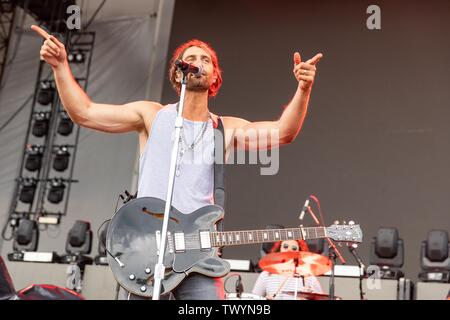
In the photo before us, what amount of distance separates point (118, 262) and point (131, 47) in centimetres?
864

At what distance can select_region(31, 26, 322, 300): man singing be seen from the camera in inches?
110

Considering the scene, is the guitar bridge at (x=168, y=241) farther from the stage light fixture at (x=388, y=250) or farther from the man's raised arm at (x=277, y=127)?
the stage light fixture at (x=388, y=250)

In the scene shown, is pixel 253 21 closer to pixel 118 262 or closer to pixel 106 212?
pixel 106 212

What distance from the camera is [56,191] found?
10344 millimetres

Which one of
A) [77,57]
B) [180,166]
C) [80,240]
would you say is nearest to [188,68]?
[180,166]

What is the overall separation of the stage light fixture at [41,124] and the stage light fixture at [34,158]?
0.22 meters

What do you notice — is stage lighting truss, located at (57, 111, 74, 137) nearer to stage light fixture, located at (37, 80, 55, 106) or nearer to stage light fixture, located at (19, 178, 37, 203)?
stage light fixture, located at (37, 80, 55, 106)

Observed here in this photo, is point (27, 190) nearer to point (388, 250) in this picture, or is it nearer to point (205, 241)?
point (388, 250)

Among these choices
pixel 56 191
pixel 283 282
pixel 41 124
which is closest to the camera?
pixel 283 282

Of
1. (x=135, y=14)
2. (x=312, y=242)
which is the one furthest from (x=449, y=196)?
(x=135, y=14)

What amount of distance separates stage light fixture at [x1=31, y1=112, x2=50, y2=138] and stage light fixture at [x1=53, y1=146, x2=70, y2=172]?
0.51m

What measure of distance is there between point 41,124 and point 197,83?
8.36 metres

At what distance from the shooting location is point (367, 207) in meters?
8.53

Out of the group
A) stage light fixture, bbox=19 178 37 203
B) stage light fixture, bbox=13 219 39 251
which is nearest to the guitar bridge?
stage light fixture, bbox=13 219 39 251
